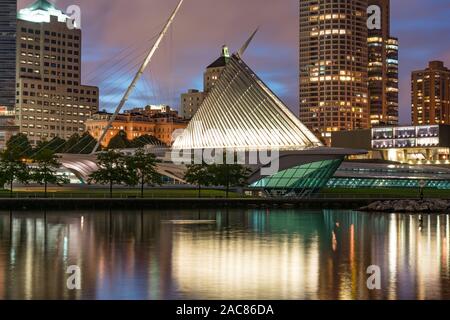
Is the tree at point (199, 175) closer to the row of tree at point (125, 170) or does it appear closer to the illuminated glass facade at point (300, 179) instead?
the row of tree at point (125, 170)

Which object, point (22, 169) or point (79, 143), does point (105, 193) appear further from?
point (79, 143)

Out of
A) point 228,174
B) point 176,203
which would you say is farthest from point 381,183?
point 176,203

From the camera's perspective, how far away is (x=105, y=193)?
75562mm

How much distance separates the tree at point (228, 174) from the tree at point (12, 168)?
19.9m

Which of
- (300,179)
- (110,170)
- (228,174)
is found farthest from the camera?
(300,179)

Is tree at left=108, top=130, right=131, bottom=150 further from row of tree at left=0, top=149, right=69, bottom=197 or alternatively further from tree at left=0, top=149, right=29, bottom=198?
tree at left=0, top=149, right=29, bottom=198

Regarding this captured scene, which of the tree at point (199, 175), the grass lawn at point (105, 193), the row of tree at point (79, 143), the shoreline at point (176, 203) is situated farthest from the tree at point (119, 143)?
the shoreline at point (176, 203)

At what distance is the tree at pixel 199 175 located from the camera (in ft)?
274

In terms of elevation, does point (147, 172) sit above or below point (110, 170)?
below

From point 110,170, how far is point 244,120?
59.7 feet

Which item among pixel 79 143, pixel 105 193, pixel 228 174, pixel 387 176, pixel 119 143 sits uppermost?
pixel 119 143

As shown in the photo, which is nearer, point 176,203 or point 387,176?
point 176,203

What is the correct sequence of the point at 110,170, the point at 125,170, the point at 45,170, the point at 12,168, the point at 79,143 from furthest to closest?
the point at 79,143 → the point at 125,170 → the point at 110,170 → the point at 12,168 → the point at 45,170

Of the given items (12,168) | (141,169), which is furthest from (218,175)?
(12,168)
